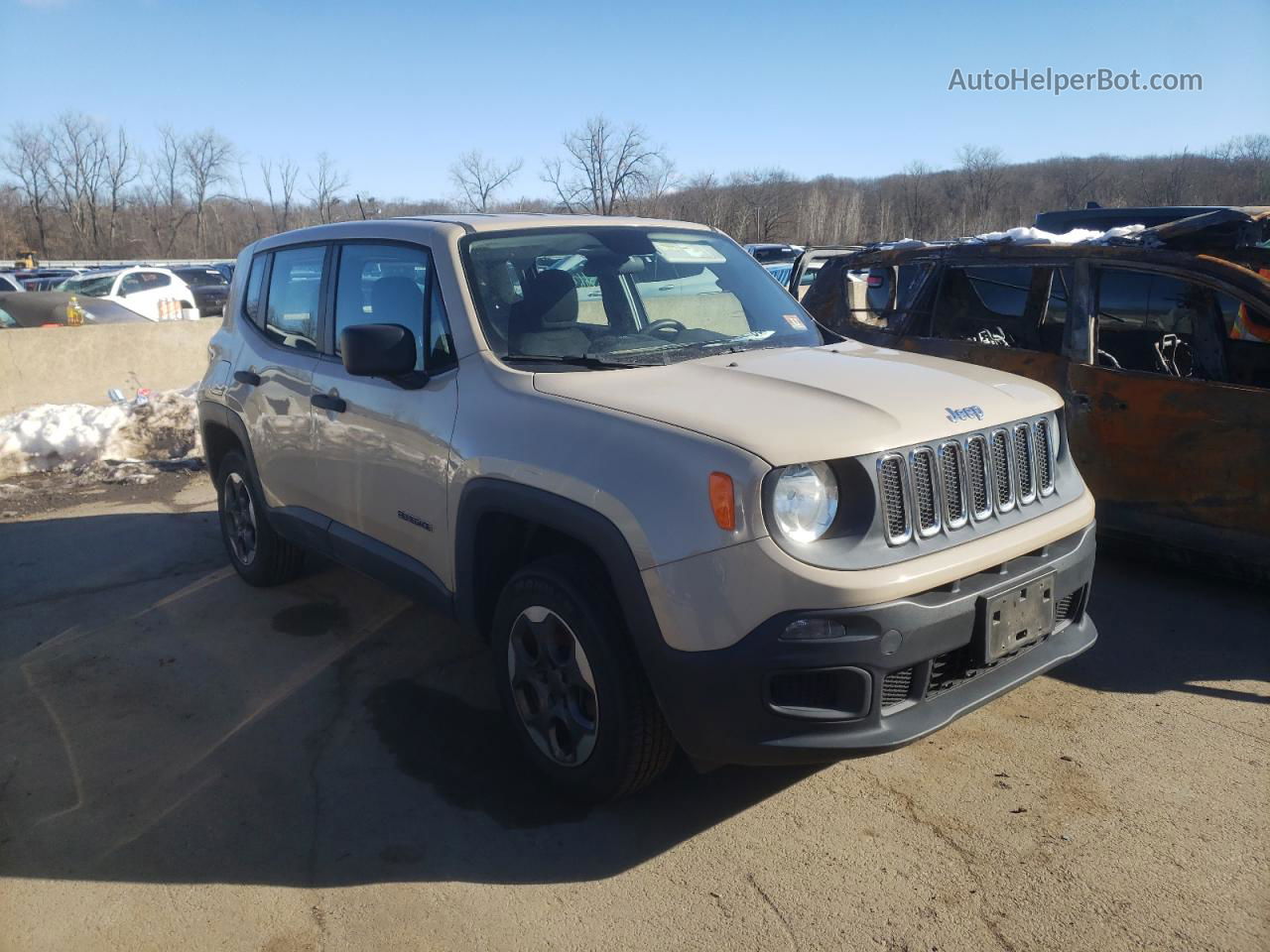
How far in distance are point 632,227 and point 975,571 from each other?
2261 mm

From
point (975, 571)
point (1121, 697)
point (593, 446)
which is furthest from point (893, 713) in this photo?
point (1121, 697)

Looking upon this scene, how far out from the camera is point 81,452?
9.12 metres

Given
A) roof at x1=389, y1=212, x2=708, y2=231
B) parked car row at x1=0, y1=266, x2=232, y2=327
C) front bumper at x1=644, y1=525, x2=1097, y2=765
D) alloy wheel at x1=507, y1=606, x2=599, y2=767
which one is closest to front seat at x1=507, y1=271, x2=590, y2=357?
roof at x1=389, y1=212, x2=708, y2=231

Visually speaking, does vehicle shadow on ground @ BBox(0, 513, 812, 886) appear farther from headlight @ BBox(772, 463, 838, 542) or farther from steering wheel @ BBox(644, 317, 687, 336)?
steering wheel @ BBox(644, 317, 687, 336)

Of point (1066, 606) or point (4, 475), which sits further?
point (4, 475)

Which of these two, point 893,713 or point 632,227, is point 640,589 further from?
point 632,227

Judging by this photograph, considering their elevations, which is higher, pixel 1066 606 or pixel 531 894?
→ pixel 1066 606

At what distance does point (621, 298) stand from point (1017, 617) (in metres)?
1.97

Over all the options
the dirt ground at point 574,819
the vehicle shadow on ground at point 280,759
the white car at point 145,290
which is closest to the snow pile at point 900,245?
the dirt ground at point 574,819

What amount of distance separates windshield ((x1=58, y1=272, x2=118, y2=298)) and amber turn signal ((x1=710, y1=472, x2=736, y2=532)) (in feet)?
80.2

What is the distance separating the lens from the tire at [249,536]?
17.9ft

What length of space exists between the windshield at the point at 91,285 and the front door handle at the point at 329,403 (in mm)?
22088

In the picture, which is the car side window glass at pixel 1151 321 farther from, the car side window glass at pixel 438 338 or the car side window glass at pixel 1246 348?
the car side window glass at pixel 438 338

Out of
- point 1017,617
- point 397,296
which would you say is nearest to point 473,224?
point 397,296
